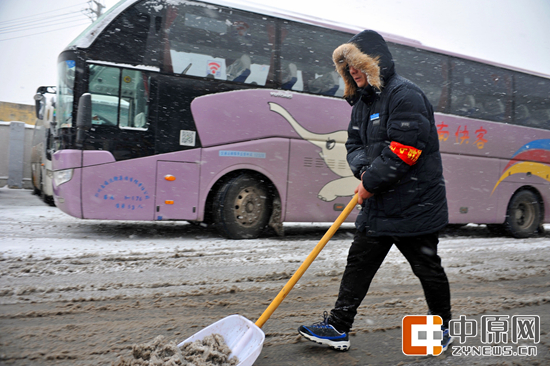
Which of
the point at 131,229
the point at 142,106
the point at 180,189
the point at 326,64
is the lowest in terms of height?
the point at 131,229

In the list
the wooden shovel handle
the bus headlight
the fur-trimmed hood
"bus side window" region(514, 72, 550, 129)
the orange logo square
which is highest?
"bus side window" region(514, 72, 550, 129)

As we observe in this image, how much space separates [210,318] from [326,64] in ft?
17.5

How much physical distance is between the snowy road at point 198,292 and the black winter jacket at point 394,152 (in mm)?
822

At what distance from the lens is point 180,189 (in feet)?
20.2

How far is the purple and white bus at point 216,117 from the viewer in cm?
578

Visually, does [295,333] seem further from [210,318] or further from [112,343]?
[112,343]

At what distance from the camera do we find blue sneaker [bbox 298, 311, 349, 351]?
2.45 metres

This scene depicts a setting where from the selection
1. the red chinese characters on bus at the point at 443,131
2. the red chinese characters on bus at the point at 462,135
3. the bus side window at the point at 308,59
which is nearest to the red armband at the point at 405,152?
the bus side window at the point at 308,59

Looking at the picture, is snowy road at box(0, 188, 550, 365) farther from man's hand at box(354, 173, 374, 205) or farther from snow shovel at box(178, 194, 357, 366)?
man's hand at box(354, 173, 374, 205)

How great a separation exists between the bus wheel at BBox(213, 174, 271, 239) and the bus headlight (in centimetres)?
209

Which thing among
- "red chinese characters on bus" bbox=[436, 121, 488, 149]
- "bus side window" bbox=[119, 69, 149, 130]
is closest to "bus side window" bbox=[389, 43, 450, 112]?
"red chinese characters on bus" bbox=[436, 121, 488, 149]

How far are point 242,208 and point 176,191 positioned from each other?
1.07 metres

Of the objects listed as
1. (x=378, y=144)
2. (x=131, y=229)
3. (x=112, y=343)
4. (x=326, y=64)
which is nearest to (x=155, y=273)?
(x=112, y=343)

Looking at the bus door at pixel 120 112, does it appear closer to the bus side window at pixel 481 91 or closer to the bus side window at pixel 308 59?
the bus side window at pixel 308 59
